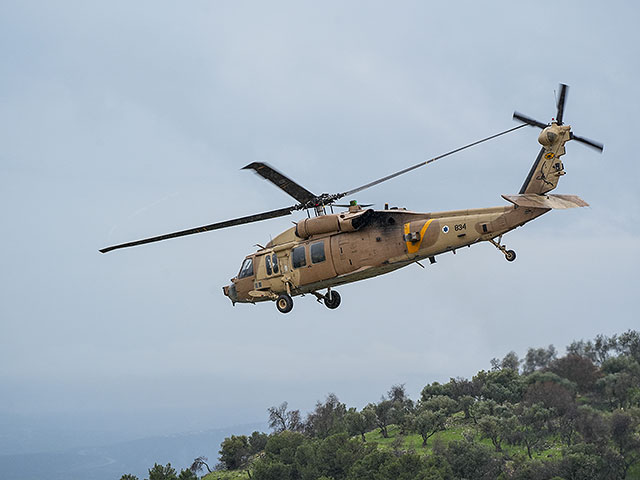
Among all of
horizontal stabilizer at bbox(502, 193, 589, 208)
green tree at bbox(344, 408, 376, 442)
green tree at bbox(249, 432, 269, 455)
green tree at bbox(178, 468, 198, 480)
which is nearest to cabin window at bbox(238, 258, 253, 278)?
horizontal stabilizer at bbox(502, 193, 589, 208)

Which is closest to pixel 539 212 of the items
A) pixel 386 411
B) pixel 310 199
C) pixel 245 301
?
pixel 310 199

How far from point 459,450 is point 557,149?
76.1 meters

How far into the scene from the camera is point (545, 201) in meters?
31.2

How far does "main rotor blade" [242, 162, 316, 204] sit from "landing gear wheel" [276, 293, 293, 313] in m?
4.73

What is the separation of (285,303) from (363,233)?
556 centimetres

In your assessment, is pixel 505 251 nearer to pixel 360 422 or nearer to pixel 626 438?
pixel 626 438

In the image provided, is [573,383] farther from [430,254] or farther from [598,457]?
[430,254]

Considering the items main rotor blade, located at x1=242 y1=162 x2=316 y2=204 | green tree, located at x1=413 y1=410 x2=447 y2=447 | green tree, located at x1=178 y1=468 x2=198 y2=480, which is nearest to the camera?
main rotor blade, located at x1=242 y1=162 x2=316 y2=204

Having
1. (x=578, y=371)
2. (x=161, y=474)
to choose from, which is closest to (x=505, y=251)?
(x=161, y=474)

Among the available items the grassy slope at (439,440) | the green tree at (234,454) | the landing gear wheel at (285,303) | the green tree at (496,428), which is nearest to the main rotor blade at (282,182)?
the landing gear wheel at (285,303)

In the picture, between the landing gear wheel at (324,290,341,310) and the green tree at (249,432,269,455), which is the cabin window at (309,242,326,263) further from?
the green tree at (249,432,269,455)

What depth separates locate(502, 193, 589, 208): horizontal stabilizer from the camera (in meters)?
30.8

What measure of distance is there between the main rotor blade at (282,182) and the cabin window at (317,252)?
209 centimetres

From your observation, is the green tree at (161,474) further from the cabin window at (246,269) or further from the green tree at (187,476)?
the cabin window at (246,269)
